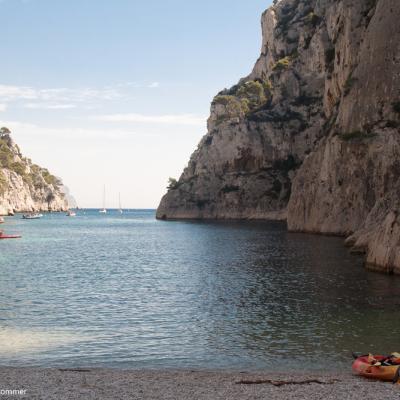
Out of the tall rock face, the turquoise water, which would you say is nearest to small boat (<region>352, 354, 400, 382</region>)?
the turquoise water

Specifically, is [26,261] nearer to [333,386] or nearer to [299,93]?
[333,386]

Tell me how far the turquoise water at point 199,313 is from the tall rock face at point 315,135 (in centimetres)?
912

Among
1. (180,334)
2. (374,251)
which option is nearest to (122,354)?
(180,334)

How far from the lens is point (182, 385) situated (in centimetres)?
1783

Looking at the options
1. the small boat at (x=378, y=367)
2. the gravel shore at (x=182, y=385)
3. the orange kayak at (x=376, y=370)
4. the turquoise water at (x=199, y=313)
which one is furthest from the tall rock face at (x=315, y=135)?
the gravel shore at (x=182, y=385)

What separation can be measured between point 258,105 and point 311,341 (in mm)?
158282

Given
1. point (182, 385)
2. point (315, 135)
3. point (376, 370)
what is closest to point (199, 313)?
point (182, 385)

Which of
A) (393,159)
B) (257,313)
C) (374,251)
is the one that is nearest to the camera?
(257,313)

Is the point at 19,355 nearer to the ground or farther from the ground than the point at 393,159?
nearer to the ground

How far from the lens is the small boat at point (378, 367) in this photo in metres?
18.3

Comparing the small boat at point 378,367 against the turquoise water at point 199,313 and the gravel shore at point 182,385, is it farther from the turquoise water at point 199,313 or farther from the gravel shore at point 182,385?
the turquoise water at point 199,313

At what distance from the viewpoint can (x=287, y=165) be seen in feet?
515

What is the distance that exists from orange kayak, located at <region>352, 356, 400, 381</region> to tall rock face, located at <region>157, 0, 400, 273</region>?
24755 mm

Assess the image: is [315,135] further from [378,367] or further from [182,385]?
[182,385]
